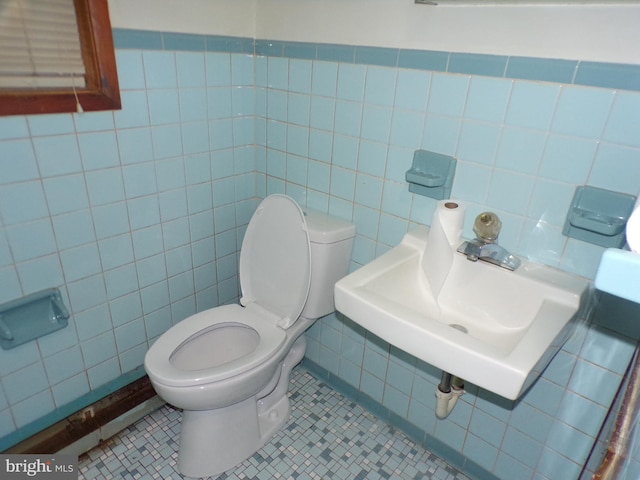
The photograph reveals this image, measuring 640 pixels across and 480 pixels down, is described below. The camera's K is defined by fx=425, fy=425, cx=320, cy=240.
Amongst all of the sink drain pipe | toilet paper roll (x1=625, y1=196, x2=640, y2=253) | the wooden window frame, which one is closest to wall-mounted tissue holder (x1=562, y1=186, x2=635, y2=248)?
the sink drain pipe

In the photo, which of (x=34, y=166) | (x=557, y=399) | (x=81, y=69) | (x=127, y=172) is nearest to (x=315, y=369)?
(x=557, y=399)

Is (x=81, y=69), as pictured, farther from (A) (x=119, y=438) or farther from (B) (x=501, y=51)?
(A) (x=119, y=438)

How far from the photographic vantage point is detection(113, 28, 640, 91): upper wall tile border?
1026mm

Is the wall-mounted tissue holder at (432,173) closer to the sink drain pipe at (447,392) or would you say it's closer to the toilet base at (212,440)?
the sink drain pipe at (447,392)

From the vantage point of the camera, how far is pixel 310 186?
1740 mm

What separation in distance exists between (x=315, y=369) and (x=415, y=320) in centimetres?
117

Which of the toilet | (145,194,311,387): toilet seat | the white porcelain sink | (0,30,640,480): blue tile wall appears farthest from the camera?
(145,194,311,387): toilet seat

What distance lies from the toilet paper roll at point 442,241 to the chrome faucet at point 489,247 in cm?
5

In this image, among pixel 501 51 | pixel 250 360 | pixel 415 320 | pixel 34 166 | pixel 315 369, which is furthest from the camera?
pixel 315 369

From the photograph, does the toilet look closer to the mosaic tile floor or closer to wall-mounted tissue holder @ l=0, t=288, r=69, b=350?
the mosaic tile floor

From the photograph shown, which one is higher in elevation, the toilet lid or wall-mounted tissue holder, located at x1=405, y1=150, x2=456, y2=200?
wall-mounted tissue holder, located at x1=405, y1=150, x2=456, y2=200

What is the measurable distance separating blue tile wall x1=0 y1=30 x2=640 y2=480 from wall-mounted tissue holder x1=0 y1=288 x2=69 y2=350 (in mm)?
36

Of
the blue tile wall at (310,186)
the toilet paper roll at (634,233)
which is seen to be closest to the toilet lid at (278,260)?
the blue tile wall at (310,186)

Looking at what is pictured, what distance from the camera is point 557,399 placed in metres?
1.31
